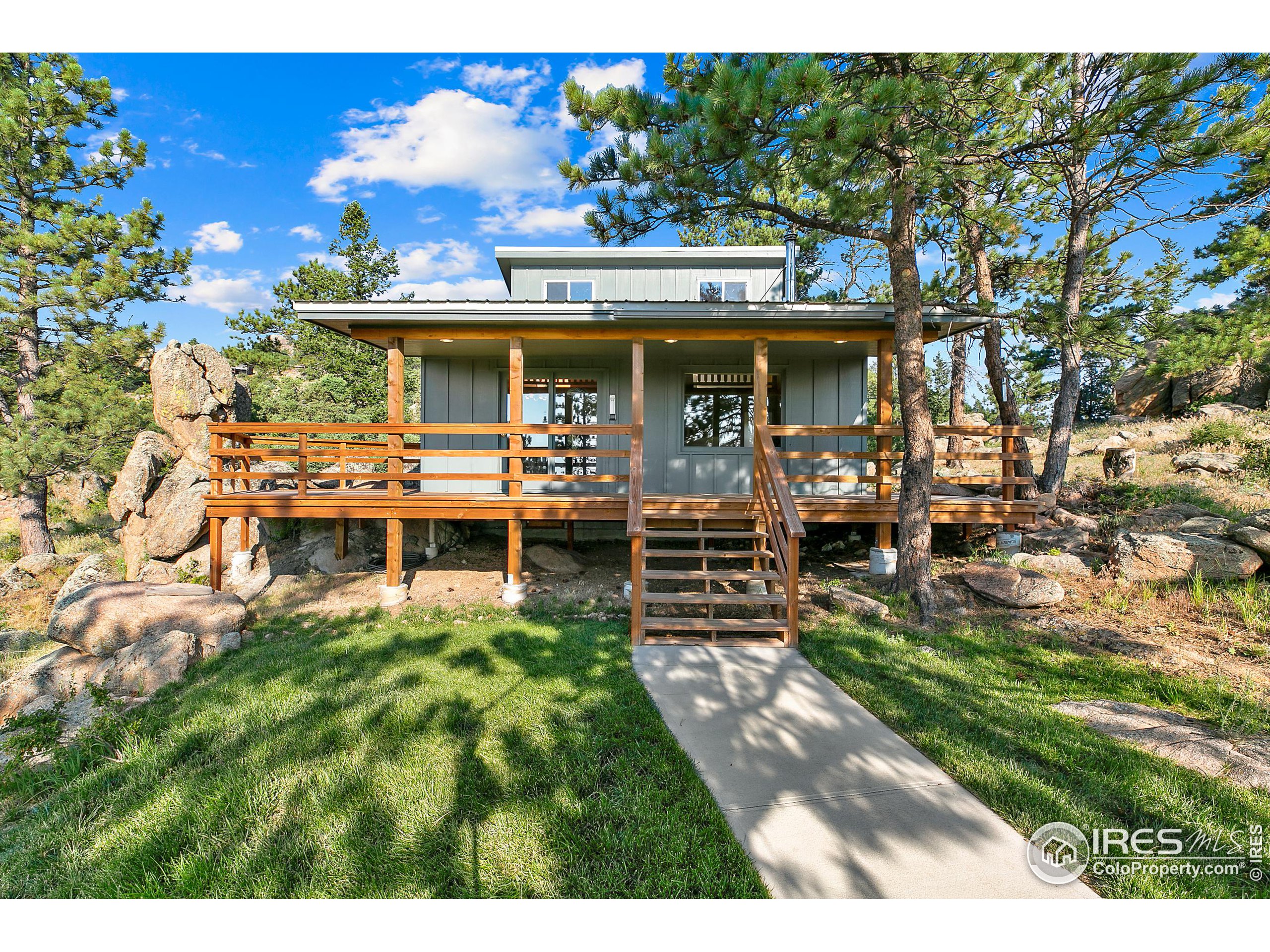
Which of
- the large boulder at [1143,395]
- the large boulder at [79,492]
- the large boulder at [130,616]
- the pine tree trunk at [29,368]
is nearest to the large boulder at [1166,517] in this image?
the large boulder at [130,616]

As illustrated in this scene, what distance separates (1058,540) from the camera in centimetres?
776

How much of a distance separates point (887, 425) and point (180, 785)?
26.4 ft

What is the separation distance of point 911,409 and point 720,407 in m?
3.89

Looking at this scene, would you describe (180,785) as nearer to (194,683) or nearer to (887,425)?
(194,683)

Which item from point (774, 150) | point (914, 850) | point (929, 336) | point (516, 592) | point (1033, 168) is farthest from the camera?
point (929, 336)

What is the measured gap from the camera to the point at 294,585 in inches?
304

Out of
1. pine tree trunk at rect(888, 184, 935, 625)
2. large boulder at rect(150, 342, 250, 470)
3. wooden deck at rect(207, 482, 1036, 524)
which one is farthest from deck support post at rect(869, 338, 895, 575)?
large boulder at rect(150, 342, 250, 470)

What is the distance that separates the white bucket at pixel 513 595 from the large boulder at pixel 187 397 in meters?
7.66

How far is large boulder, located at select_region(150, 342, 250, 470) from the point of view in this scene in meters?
10.3

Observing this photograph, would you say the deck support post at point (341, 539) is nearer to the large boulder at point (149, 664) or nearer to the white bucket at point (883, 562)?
the large boulder at point (149, 664)

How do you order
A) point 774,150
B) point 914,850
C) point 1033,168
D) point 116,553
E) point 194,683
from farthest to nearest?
point 116,553, point 1033,168, point 774,150, point 194,683, point 914,850

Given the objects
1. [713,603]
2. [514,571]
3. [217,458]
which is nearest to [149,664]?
[514,571]

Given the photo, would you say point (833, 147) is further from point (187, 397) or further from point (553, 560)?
point (187, 397)

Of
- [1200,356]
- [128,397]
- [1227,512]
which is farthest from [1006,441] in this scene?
[128,397]
